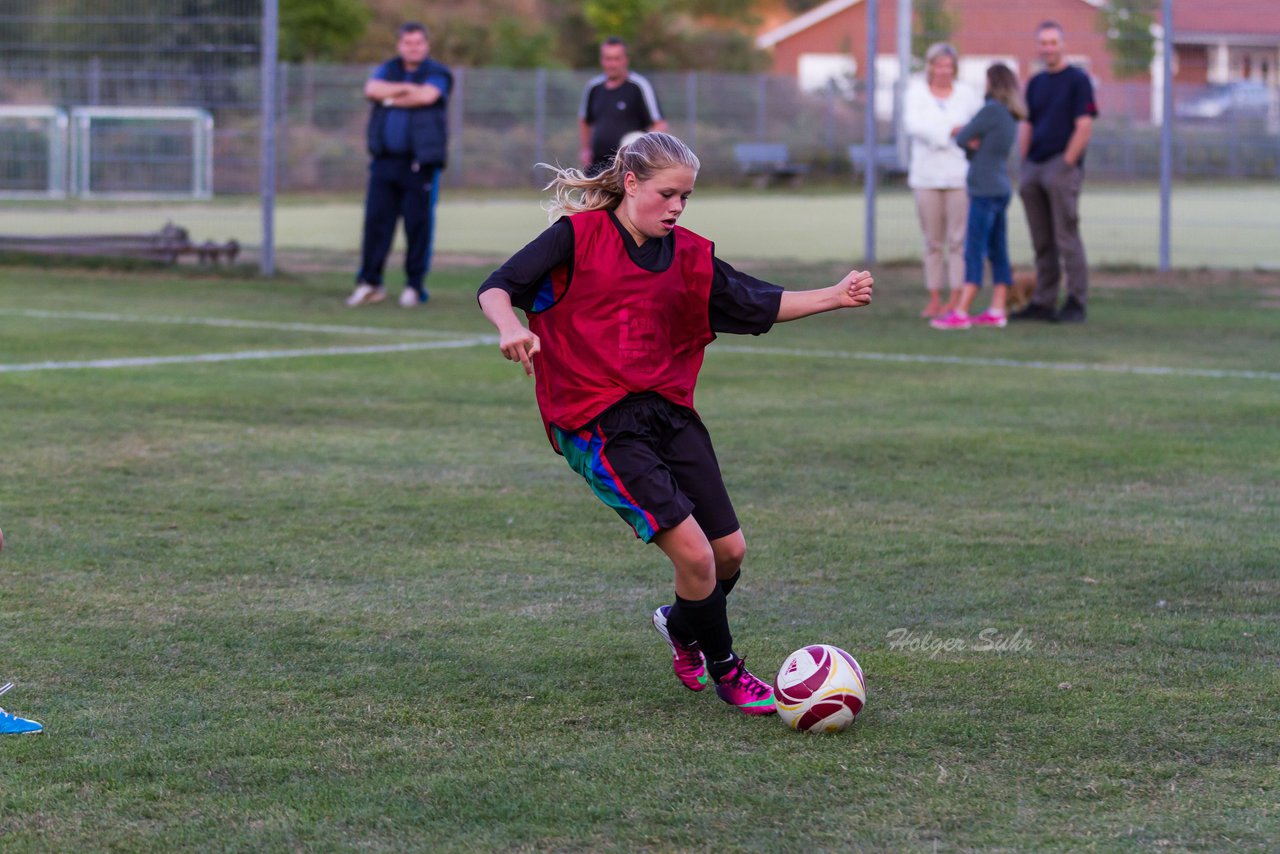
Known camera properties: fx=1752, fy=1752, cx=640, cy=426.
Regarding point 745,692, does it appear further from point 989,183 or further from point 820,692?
point 989,183

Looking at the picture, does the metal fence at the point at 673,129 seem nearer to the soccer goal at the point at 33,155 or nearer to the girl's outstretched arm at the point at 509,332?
the soccer goal at the point at 33,155

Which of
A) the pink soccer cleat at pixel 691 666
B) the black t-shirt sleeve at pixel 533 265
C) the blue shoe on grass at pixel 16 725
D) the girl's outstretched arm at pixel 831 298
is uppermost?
the black t-shirt sleeve at pixel 533 265

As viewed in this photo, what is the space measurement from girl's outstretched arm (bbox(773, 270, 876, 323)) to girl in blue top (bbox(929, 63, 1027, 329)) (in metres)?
8.06

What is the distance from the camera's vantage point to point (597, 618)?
484 cm

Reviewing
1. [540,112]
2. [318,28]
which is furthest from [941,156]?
[318,28]

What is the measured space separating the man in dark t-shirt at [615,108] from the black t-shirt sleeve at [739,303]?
975 cm

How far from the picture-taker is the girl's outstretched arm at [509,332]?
3.81m

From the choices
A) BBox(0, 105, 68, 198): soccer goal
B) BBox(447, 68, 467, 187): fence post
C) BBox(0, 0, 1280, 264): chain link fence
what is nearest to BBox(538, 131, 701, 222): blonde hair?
BBox(0, 0, 1280, 264): chain link fence

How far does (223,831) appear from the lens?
322 cm

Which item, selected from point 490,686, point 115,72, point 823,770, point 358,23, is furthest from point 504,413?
point 358,23

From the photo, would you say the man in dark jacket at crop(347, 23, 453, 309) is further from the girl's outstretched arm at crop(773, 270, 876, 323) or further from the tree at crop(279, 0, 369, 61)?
the tree at crop(279, 0, 369, 61)

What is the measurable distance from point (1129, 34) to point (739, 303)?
1440cm

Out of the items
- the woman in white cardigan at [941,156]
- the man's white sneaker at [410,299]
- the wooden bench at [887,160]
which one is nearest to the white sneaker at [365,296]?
the man's white sneaker at [410,299]

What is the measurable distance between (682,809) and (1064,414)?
5.67 m
